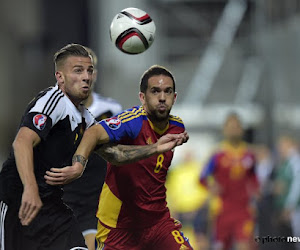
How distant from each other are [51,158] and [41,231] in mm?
603

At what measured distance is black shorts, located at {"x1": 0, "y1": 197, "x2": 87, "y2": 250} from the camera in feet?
21.5

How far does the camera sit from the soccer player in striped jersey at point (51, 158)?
6375mm

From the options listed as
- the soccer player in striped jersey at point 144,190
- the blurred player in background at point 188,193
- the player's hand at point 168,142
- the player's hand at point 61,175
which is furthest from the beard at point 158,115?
the blurred player in background at point 188,193

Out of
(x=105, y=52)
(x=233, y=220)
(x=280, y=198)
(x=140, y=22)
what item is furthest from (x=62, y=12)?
(x=140, y=22)

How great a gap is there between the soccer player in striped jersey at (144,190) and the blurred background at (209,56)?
15273mm

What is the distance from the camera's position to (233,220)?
1293 cm

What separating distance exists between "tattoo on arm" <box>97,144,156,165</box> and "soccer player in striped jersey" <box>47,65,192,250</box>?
205 mm

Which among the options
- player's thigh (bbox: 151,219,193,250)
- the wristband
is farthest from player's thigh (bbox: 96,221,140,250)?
the wristband

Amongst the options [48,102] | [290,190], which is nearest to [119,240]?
[48,102]

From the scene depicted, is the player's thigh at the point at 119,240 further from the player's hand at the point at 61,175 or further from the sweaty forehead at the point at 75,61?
the sweaty forehead at the point at 75,61

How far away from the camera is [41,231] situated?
6.57 meters

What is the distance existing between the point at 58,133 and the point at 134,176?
3.46 ft

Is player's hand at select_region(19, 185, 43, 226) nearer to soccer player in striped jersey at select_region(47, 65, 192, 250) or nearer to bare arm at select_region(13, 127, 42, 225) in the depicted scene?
bare arm at select_region(13, 127, 42, 225)

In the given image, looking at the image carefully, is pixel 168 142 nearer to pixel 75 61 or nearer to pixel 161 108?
pixel 161 108
